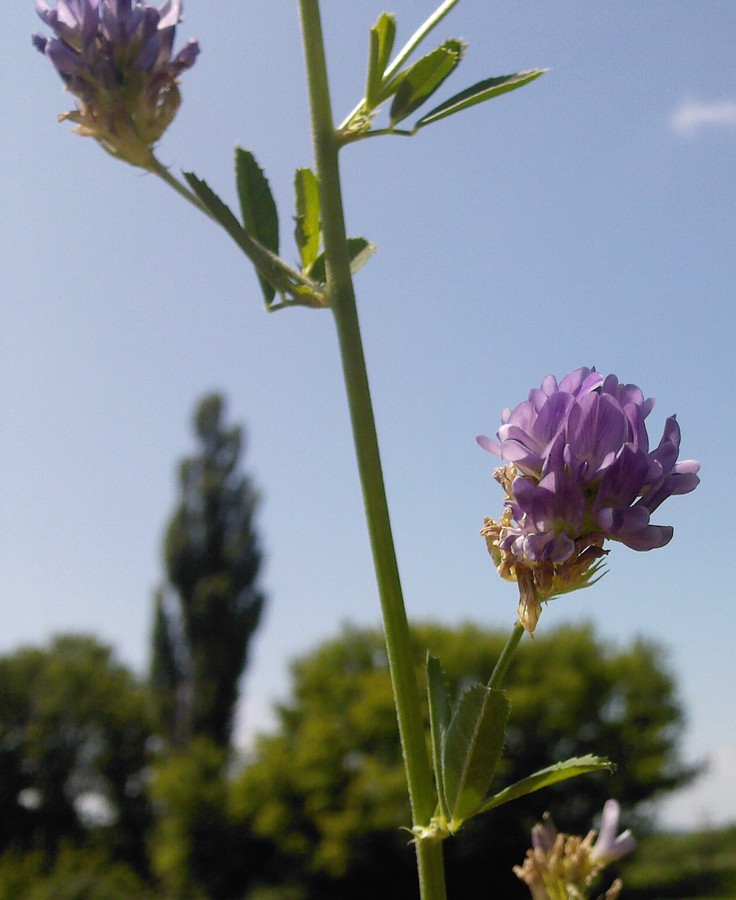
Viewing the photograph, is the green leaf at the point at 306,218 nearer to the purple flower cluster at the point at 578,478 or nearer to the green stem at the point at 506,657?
the purple flower cluster at the point at 578,478

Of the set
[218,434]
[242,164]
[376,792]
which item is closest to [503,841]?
[376,792]

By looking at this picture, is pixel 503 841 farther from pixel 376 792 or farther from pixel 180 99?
pixel 180 99

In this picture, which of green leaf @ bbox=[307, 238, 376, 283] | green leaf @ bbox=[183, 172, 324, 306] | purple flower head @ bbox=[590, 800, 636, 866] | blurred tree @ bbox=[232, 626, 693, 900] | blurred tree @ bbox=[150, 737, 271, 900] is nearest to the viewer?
green leaf @ bbox=[183, 172, 324, 306]

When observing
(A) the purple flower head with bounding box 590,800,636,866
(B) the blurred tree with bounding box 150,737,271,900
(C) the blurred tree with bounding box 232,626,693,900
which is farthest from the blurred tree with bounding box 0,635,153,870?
(A) the purple flower head with bounding box 590,800,636,866

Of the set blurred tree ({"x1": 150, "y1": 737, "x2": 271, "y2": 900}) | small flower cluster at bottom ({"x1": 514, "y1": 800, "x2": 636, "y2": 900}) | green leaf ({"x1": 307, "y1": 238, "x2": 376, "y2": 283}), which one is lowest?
small flower cluster at bottom ({"x1": 514, "y1": 800, "x2": 636, "y2": 900})

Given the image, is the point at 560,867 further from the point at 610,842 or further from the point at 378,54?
the point at 378,54

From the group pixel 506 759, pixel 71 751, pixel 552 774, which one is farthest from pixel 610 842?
pixel 71 751

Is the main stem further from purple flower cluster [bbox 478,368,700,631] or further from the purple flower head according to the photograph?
the purple flower head
